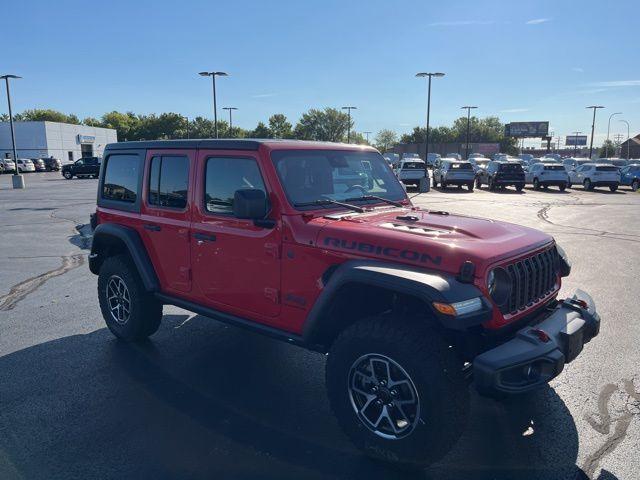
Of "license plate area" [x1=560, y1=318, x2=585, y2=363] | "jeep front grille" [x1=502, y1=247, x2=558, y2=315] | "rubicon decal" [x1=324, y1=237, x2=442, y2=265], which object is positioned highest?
"rubicon decal" [x1=324, y1=237, x2=442, y2=265]

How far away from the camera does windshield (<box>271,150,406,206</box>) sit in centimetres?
381

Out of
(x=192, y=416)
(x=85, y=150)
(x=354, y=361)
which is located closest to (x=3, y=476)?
(x=192, y=416)

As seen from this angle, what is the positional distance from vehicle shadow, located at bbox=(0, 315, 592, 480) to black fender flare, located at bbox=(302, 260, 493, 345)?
3.01ft

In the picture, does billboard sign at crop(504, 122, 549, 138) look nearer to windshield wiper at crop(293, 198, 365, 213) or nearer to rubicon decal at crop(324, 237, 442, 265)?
windshield wiper at crop(293, 198, 365, 213)

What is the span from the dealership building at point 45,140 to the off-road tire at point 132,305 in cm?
7093

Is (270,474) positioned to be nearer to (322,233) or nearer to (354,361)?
(354,361)

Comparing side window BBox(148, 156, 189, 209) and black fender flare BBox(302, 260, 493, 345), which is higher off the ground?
side window BBox(148, 156, 189, 209)

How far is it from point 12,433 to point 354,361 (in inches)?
96.2

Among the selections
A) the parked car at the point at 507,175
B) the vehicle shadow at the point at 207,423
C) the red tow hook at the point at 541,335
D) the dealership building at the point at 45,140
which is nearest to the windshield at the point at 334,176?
the vehicle shadow at the point at 207,423

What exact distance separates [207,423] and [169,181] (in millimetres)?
2114

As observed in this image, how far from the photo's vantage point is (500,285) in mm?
3123

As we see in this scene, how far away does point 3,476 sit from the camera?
3.03 m

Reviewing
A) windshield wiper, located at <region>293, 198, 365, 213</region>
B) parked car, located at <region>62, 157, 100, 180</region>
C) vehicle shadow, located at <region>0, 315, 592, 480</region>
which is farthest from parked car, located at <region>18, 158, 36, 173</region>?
windshield wiper, located at <region>293, 198, 365, 213</region>

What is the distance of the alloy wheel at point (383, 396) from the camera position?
9.99 feet
